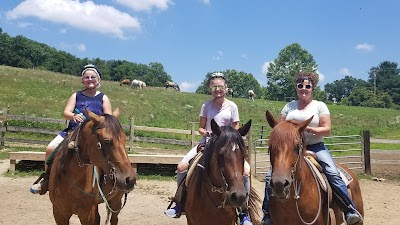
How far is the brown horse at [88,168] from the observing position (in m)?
3.99

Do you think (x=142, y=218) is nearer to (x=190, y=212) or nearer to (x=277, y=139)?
(x=190, y=212)

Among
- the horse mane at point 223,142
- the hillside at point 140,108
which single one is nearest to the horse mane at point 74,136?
the horse mane at point 223,142

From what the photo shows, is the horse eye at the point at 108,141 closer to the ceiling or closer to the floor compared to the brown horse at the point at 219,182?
closer to the ceiling

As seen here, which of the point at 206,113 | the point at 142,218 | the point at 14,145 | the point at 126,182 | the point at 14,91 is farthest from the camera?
the point at 14,91

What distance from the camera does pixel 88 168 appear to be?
4.86 m

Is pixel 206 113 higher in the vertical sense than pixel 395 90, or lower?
lower

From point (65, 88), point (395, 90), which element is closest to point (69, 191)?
point (65, 88)

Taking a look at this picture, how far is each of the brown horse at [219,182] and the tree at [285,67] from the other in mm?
76974

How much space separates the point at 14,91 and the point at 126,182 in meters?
28.4

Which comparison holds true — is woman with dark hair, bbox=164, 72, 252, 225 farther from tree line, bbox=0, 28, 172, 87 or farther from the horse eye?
tree line, bbox=0, 28, 172, 87

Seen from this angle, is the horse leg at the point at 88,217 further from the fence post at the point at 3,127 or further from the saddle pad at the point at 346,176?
the fence post at the point at 3,127

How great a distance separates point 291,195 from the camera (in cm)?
412

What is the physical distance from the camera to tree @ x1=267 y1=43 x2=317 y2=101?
80.2 meters

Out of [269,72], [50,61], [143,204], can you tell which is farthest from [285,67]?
[143,204]
